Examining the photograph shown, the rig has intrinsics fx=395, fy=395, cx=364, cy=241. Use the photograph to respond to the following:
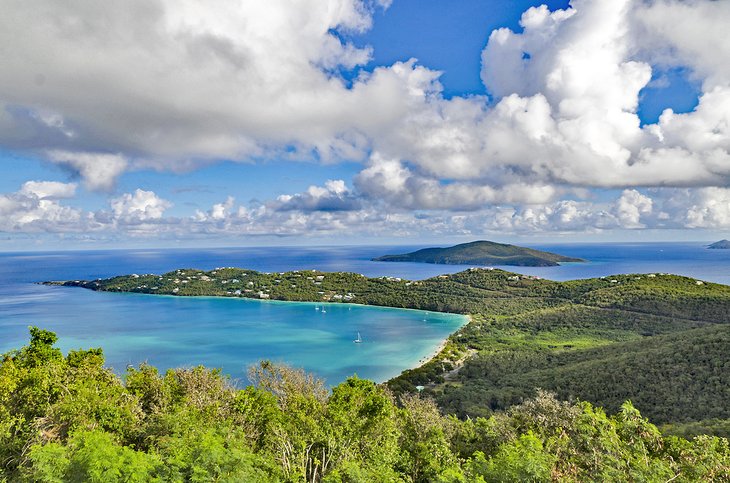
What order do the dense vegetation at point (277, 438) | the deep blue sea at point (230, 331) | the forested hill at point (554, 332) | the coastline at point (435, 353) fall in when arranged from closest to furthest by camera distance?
the dense vegetation at point (277, 438)
the forested hill at point (554, 332)
the coastline at point (435, 353)
the deep blue sea at point (230, 331)

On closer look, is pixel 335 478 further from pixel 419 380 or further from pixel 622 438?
pixel 419 380

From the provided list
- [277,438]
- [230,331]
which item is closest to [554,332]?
[230,331]

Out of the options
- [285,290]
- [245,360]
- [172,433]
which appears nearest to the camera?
[172,433]

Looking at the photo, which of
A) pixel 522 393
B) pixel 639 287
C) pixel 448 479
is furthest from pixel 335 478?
pixel 639 287

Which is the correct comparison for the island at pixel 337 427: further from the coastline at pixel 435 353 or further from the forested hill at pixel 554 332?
the coastline at pixel 435 353

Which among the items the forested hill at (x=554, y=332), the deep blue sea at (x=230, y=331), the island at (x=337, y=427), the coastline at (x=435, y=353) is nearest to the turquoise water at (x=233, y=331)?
the deep blue sea at (x=230, y=331)

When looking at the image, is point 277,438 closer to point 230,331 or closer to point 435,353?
point 435,353

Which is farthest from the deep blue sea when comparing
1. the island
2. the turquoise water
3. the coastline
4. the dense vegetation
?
the dense vegetation
